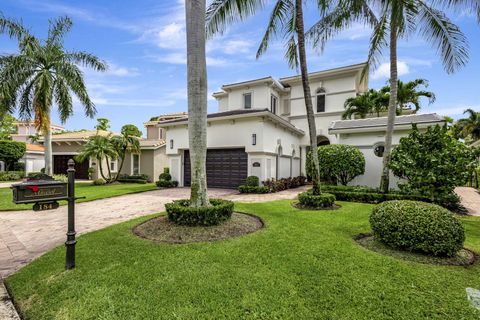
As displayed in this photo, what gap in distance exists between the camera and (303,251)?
4680 millimetres

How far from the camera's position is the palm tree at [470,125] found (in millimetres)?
31031

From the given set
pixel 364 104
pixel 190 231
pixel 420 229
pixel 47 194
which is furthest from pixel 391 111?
pixel 47 194

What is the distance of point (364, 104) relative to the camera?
1784cm

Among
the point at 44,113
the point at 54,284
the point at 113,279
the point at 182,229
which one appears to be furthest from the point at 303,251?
the point at 44,113

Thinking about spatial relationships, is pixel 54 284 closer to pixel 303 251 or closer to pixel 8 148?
pixel 303 251

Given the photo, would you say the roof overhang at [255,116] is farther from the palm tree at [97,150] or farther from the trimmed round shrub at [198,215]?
the trimmed round shrub at [198,215]

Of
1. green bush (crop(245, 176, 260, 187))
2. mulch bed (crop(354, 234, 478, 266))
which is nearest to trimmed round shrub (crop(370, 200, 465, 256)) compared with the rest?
mulch bed (crop(354, 234, 478, 266))

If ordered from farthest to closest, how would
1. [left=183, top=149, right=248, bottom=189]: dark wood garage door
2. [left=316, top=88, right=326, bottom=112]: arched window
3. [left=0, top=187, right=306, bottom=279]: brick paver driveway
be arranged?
[left=316, top=88, right=326, bottom=112]: arched window
[left=183, top=149, right=248, bottom=189]: dark wood garage door
[left=0, top=187, right=306, bottom=279]: brick paver driveway

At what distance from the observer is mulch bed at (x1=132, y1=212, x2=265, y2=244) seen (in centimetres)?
546

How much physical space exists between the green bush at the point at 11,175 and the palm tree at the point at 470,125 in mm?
54216

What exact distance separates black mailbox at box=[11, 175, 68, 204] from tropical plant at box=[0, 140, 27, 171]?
26.9 metres

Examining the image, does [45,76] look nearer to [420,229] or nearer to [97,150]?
[97,150]

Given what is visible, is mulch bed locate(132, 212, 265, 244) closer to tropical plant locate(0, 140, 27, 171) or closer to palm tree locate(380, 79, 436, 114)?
palm tree locate(380, 79, 436, 114)

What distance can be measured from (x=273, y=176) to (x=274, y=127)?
322 centimetres
